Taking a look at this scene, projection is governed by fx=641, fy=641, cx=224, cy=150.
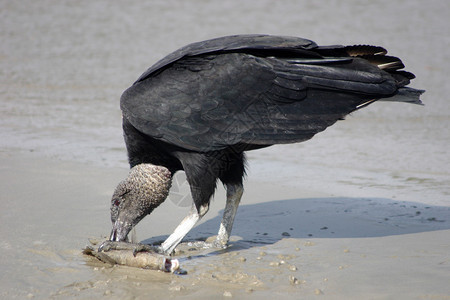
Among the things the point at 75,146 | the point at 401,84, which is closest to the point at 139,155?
the point at 401,84

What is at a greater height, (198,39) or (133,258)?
(198,39)

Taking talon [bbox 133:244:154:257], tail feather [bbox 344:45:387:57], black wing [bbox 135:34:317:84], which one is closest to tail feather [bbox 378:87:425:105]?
tail feather [bbox 344:45:387:57]

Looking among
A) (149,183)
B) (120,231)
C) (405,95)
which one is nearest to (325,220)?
(405,95)

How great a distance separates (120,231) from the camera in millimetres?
3662

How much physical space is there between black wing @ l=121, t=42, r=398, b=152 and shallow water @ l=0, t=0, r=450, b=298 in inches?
28.5

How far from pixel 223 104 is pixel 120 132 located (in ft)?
9.80

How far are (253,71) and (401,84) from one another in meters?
0.90

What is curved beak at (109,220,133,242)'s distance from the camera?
3.63 metres

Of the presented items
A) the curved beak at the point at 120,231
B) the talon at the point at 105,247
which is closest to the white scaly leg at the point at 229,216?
the curved beak at the point at 120,231

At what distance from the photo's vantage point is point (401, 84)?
12.5 feet

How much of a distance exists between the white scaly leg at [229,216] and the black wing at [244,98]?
511mm

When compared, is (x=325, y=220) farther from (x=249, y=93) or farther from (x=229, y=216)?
(x=249, y=93)

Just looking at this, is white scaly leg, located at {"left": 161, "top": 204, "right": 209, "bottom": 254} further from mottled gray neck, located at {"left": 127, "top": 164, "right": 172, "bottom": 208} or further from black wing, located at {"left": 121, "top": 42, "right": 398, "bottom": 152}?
black wing, located at {"left": 121, "top": 42, "right": 398, "bottom": 152}

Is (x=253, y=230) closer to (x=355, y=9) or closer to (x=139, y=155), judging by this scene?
(x=139, y=155)
